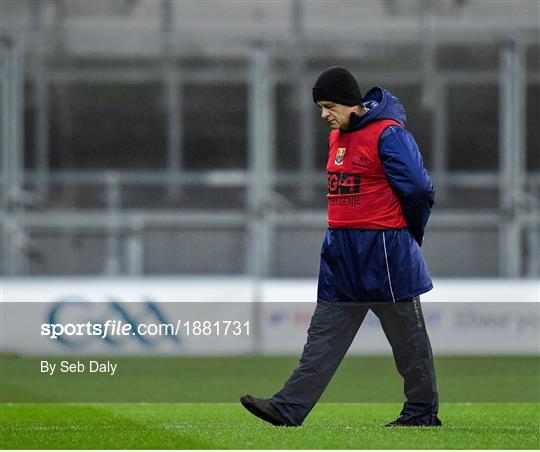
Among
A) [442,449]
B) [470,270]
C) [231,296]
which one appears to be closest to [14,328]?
[231,296]

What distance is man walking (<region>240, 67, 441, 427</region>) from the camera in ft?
18.7

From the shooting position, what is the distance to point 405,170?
221 inches

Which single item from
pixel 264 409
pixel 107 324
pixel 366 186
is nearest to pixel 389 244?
pixel 366 186

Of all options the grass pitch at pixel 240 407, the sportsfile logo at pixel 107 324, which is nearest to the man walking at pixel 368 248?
the grass pitch at pixel 240 407

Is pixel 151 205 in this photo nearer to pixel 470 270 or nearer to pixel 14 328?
pixel 14 328

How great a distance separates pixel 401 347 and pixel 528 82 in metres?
6.27

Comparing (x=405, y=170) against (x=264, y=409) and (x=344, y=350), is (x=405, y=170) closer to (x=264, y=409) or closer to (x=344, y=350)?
(x=344, y=350)

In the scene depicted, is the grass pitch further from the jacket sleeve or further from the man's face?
the man's face

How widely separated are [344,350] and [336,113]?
0.90m

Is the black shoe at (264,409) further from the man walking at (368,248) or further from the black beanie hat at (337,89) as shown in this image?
the black beanie hat at (337,89)

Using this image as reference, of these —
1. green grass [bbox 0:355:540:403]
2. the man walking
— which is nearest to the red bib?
the man walking

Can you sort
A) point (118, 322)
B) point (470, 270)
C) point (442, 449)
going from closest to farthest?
point (442, 449), point (118, 322), point (470, 270)

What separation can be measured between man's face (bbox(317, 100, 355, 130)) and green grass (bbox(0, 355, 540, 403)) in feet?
8.76

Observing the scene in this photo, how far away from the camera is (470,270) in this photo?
11.3 meters
